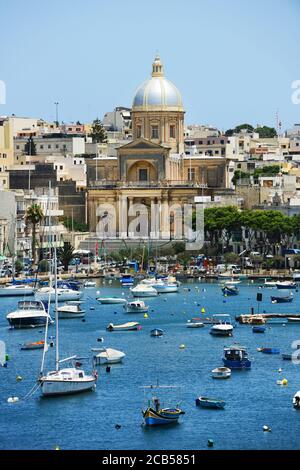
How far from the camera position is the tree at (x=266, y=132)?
125 metres

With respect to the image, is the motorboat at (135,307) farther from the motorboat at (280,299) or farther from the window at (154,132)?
the window at (154,132)

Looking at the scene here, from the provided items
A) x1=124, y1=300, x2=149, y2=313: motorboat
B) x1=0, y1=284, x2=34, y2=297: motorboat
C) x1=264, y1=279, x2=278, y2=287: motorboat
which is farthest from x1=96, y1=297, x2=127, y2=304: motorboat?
x1=264, y1=279, x2=278, y2=287: motorboat

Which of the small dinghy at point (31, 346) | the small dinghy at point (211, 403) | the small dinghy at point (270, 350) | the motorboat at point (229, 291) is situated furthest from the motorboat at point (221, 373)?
the motorboat at point (229, 291)

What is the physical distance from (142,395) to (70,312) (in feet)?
58.0

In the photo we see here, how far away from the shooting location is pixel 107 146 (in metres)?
102

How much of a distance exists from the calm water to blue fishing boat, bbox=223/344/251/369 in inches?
13.0

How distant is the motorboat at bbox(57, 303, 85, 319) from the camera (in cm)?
5797

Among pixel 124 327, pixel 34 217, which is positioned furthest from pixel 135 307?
pixel 34 217

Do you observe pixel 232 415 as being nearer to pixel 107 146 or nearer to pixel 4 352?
pixel 4 352

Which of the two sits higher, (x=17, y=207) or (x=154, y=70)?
(x=154, y=70)

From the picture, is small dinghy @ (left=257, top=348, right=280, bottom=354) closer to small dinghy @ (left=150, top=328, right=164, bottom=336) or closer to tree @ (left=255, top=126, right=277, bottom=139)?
small dinghy @ (left=150, top=328, right=164, bottom=336)

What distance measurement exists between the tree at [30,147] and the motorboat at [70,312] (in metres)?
42.9

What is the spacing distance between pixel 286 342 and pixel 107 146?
173 ft
